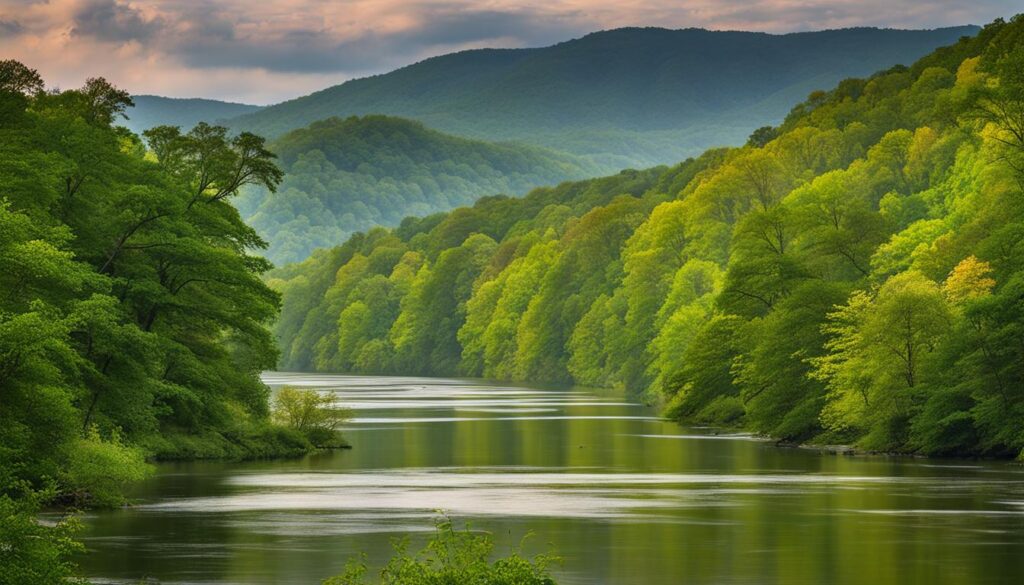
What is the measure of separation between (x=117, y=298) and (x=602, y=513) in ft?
65.8

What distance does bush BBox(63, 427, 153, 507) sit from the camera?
47125mm

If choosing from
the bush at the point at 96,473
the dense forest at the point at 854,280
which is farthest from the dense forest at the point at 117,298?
the dense forest at the point at 854,280

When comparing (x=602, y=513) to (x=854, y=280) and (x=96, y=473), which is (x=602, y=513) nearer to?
(x=96, y=473)

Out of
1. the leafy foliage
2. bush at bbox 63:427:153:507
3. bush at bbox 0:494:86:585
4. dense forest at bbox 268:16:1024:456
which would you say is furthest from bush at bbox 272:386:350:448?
bush at bbox 0:494:86:585

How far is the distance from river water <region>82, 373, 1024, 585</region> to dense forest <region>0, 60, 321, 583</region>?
7.82 feet

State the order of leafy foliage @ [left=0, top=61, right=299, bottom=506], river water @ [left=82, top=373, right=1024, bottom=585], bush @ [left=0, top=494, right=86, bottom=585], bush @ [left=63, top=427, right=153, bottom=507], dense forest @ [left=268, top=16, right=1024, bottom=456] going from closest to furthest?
bush @ [left=0, top=494, right=86, bottom=585] → river water @ [left=82, top=373, right=1024, bottom=585] → leafy foliage @ [left=0, top=61, right=299, bottom=506] → bush @ [left=63, top=427, right=153, bottom=507] → dense forest @ [left=268, top=16, right=1024, bottom=456]

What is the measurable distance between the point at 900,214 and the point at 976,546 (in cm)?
7596

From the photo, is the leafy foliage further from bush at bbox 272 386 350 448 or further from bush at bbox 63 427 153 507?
bush at bbox 272 386 350 448

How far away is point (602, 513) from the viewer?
4731 centimetres

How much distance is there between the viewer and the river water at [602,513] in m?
36.5

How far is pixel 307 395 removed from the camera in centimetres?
7500

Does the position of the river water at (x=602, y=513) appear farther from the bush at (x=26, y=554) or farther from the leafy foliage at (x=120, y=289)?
the bush at (x=26, y=554)

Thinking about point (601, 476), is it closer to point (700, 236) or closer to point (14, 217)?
point (14, 217)

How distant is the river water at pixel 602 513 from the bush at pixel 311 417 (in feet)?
5.13
